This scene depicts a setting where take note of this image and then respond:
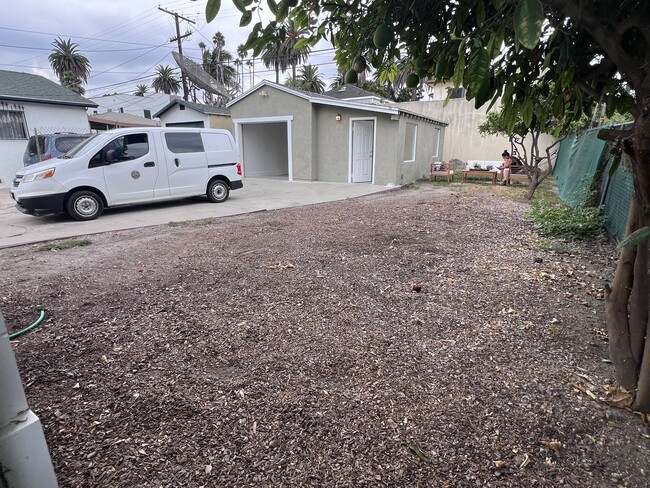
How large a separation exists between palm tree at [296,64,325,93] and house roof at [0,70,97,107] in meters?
27.5

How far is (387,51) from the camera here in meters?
1.98

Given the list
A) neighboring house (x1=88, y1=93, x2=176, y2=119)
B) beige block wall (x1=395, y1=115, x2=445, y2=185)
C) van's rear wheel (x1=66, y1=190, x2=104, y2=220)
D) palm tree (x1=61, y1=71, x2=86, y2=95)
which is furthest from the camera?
neighboring house (x1=88, y1=93, x2=176, y2=119)

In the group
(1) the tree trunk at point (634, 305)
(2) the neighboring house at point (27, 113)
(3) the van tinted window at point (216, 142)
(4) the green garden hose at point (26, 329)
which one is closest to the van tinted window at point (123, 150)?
(3) the van tinted window at point (216, 142)

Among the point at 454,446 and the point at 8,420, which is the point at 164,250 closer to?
the point at 8,420

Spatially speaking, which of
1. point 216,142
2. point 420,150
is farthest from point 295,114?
point 216,142

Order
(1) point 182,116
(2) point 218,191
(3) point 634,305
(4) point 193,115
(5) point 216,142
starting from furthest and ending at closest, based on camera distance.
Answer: (1) point 182,116 → (4) point 193,115 → (2) point 218,191 → (5) point 216,142 → (3) point 634,305

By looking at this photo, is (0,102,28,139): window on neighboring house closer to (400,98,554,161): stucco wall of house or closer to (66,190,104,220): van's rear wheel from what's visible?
(66,190,104,220): van's rear wheel

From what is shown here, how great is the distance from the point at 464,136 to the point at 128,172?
58.4ft

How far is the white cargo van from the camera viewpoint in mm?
6918

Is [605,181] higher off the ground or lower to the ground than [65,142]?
lower

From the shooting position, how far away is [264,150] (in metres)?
17.0

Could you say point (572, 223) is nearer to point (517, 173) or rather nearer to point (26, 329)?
point (26, 329)

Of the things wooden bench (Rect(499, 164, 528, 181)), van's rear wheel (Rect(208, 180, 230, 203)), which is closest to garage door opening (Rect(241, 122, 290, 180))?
van's rear wheel (Rect(208, 180, 230, 203))

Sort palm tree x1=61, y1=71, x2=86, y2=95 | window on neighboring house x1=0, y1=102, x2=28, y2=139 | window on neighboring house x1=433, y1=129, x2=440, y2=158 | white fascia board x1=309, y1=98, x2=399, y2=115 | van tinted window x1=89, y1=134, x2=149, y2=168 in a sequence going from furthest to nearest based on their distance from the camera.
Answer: palm tree x1=61, y1=71, x2=86, y2=95 → window on neighboring house x1=433, y1=129, x2=440, y2=158 → window on neighboring house x1=0, y1=102, x2=28, y2=139 → white fascia board x1=309, y1=98, x2=399, y2=115 → van tinted window x1=89, y1=134, x2=149, y2=168
